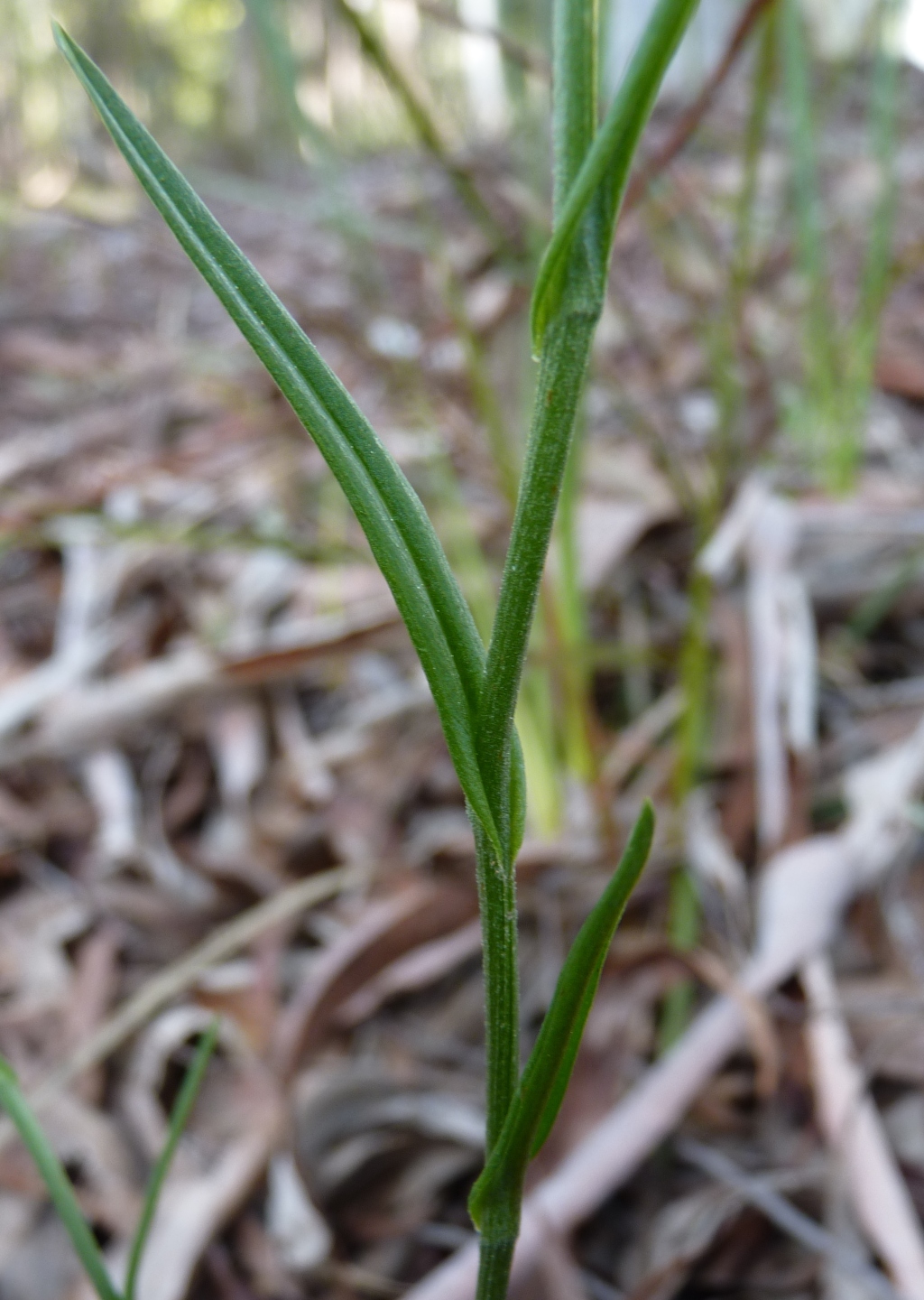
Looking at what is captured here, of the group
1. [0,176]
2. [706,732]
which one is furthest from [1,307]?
[706,732]

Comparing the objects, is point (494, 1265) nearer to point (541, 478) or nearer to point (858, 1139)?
point (541, 478)

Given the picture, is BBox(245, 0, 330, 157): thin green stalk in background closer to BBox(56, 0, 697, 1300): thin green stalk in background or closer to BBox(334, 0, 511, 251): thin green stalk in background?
BBox(334, 0, 511, 251): thin green stalk in background

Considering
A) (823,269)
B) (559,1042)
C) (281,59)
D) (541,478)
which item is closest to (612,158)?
(541,478)

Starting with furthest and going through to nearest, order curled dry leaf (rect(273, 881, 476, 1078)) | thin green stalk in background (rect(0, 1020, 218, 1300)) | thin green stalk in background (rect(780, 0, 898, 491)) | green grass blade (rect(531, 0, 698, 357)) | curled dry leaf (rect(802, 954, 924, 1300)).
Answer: thin green stalk in background (rect(780, 0, 898, 491)) < curled dry leaf (rect(273, 881, 476, 1078)) < curled dry leaf (rect(802, 954, 924, 1300)) < thin green stalk in background (rect(0, 1020, 218, 1300)) < green grass blade (rect(531, 0, 698, 357))

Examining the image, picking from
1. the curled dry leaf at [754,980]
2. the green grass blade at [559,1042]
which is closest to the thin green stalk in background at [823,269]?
the curled dry leaf at [754,980]

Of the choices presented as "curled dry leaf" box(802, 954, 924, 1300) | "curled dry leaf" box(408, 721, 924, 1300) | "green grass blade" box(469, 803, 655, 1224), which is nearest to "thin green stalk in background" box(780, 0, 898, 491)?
"curled dry leaf" box(408, 721, 924, 1300)

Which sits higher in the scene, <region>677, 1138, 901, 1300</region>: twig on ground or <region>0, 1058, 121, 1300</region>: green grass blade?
<region>0, 1058, 121, 1300</region>: green grass blade

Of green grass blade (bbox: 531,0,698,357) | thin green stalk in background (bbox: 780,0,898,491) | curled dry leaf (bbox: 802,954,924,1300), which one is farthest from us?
thin green stalk in background (bbox: 780,0,898,491)
